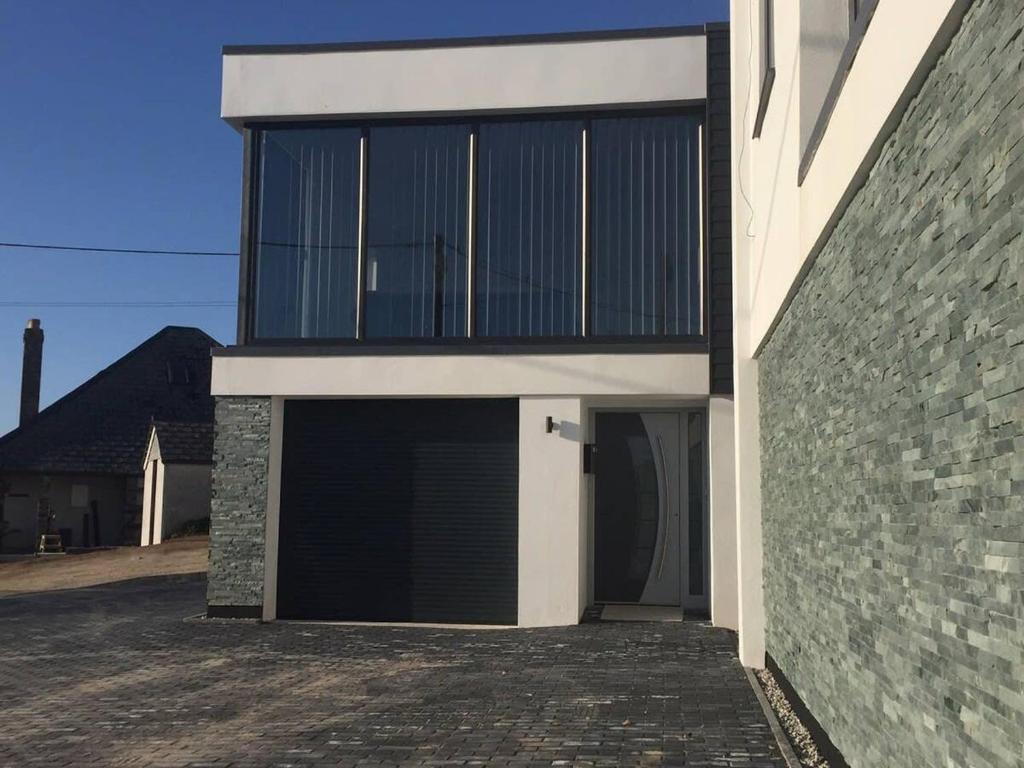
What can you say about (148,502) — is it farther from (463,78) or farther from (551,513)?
(463,78)

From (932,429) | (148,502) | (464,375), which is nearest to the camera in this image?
(932,429)

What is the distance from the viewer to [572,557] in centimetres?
1161

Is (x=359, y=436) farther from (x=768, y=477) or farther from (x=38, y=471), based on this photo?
(x=38, y=471)

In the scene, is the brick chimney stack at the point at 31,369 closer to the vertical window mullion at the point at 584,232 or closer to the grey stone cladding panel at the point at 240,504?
the grey stone cladding panel at the point at 240,504

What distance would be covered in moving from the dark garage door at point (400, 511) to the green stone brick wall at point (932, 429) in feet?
21.8

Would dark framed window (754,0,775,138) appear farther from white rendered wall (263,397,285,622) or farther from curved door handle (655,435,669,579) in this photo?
white rendered wall (263,397,285,622)

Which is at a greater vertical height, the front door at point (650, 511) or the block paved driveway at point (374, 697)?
the front door at point (650, 511)

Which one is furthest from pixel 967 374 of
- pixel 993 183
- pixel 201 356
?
pixel 201 356

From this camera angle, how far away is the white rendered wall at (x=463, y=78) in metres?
11.8

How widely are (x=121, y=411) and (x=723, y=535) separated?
96.0 feet

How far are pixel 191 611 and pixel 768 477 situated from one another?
8.59 metres

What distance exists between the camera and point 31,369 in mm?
40312

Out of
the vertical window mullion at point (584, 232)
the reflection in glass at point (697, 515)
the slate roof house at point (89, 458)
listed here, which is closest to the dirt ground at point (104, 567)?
the slate roof house at point (89, 458)

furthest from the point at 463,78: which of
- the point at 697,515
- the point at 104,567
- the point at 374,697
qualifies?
the point at 104,567
